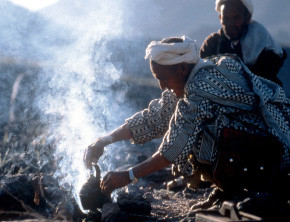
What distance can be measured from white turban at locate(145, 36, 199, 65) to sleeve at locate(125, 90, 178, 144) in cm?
75

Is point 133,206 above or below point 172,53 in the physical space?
below

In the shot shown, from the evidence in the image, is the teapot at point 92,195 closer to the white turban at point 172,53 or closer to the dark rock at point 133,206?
the dark rock at point 133,206

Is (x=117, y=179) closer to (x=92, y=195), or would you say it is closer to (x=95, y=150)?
(x=92, y=195)

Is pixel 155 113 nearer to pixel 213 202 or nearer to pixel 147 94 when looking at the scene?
pixel 213 202

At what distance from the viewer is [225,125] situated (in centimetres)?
306

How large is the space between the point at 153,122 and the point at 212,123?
927 millimetres

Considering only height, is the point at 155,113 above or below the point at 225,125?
above

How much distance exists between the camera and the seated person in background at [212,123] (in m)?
2.92

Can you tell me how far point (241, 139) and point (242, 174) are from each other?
357 mm

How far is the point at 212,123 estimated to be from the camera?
311cm

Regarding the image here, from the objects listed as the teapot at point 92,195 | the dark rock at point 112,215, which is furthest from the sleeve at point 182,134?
the teapot at point 92,195

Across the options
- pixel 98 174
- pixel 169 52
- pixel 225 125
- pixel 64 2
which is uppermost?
pixel 64 2

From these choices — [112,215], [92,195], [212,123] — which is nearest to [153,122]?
[212,123]

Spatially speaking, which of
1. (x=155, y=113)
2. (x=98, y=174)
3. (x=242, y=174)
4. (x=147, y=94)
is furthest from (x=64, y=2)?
(x=242, y=174)
